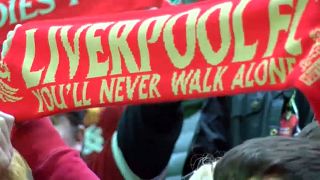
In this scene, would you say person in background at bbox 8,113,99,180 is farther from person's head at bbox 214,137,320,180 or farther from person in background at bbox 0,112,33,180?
person's head at bbox 214,137,320,180

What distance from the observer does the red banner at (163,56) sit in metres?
1.01

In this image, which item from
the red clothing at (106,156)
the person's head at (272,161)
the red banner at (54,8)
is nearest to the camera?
the person's head at (272,161)

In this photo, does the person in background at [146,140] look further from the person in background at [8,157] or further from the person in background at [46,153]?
the person in background at [8,157]

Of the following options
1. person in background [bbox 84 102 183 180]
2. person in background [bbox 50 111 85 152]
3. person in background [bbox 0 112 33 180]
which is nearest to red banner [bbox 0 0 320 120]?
person in background [bbox 0 112 33 180]

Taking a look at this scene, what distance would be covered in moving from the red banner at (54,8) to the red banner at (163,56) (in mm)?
78

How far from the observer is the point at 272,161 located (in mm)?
1020

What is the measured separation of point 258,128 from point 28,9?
1.72ft

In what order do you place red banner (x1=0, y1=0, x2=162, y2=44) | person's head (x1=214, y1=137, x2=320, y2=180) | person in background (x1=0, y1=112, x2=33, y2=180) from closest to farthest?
person's head (x1=214, y1=137, x2=320, y2=180), person in background (x1=0, y1=112, x2=33, y2=180), red banner (x1=0, y1=0, x2=162, y2=44)

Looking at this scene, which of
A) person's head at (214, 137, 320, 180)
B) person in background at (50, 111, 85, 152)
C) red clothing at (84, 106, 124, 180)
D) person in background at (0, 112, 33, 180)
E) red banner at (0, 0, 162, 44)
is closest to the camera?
person's head at (214, 137, 320, 180)

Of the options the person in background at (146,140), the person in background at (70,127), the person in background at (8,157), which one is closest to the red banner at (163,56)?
the person in background at (8,157)

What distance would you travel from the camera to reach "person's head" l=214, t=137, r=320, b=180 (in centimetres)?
100

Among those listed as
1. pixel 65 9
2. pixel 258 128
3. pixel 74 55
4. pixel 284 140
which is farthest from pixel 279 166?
pixel 258 128

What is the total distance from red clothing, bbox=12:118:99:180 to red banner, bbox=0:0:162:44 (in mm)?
164

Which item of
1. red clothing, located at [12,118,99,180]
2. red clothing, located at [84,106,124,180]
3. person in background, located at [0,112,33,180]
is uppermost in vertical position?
person in background, located at [0,112,33,180]
